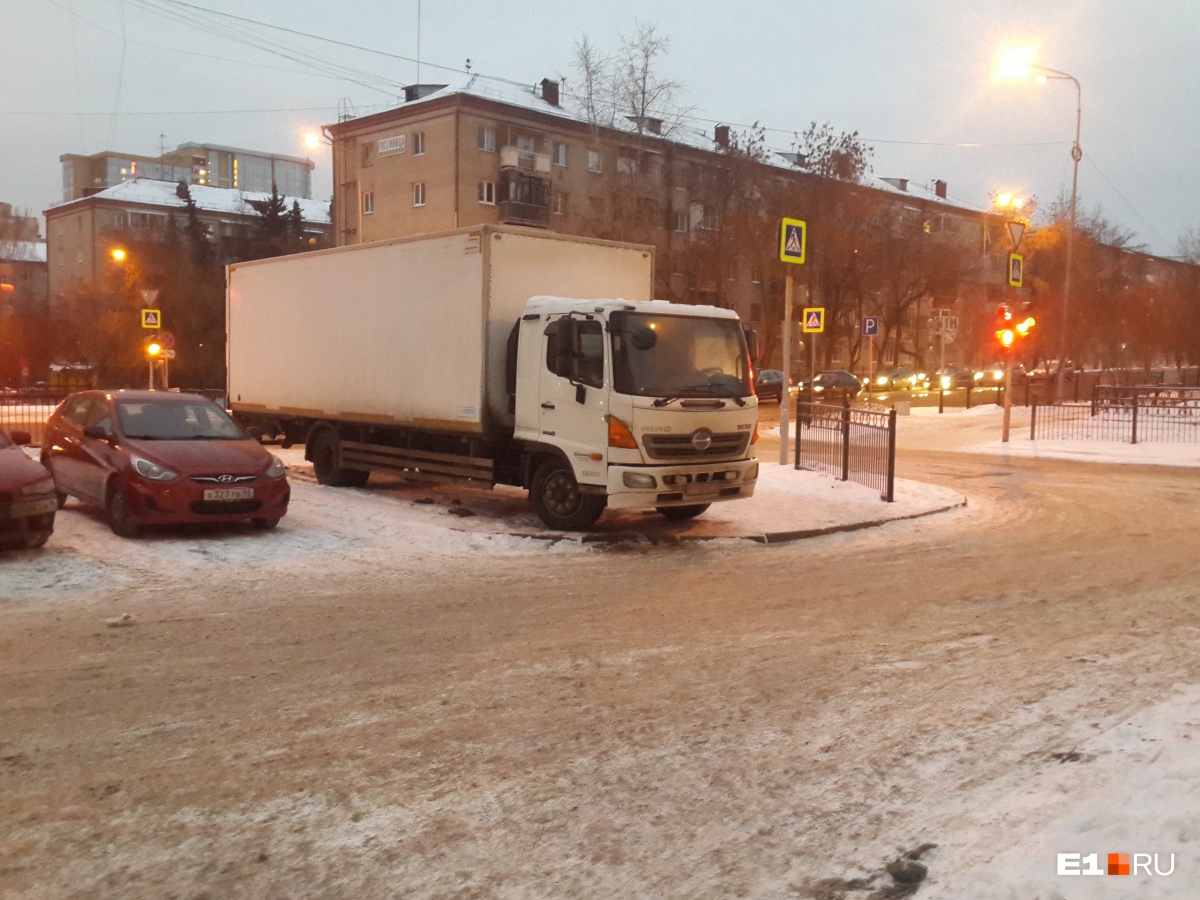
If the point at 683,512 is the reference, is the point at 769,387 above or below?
above

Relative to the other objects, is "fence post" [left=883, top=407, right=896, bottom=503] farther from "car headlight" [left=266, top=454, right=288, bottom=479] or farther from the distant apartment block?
the distant apartment block

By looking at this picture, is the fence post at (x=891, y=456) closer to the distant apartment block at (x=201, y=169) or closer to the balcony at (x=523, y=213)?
the balcony at (x=523, y=213)

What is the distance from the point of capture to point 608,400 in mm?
11102

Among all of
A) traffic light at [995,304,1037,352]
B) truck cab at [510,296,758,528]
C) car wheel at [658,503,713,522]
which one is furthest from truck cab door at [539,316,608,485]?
traffic light at [995,304,1037,352]

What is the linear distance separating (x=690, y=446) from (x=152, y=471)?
5.42 meters

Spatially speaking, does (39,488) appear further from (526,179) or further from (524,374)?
(526,179)

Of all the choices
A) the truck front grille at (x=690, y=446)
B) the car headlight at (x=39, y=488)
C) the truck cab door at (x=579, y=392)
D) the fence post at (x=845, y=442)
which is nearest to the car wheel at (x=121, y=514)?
the car headlight at (x=39, y=488)

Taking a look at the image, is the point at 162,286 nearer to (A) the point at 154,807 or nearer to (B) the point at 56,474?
(B) the point at 56,474

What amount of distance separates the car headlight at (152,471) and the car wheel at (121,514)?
27 cm

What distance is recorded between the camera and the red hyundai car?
10.7 m

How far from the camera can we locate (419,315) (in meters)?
13.4

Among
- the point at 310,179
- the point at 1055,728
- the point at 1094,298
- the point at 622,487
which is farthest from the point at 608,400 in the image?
the point at 310,179

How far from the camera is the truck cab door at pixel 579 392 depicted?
1122cm

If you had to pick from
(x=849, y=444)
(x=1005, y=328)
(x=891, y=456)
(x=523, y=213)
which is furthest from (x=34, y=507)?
(x=523, y=213)
